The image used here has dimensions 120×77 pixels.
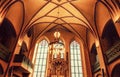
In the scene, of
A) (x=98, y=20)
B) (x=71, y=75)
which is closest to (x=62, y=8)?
(x=98, y=20)

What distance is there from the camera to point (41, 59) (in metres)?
14.2

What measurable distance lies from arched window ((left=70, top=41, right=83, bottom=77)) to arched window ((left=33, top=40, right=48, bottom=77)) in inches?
123

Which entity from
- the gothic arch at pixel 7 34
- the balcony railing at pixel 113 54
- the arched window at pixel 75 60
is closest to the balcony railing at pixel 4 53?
the gothic arch at pixel 7 34

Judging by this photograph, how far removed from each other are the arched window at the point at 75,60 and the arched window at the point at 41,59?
3.14 meters

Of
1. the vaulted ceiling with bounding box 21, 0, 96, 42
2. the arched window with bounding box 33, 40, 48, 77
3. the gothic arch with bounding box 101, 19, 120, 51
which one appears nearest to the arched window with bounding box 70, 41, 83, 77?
the vaulted ceiling with bounding box 21, 0, 96, 42

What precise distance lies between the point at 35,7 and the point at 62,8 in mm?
2576

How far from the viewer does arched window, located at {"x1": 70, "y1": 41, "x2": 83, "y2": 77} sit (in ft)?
43.7

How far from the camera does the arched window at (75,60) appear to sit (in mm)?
13333

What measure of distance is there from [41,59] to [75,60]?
395 cm

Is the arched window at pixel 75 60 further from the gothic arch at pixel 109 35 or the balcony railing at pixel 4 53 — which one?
the balcony railing at pixel 4 53

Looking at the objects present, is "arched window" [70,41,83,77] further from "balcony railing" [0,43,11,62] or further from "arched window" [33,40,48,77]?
"balcony railing" [0,43,11,62]

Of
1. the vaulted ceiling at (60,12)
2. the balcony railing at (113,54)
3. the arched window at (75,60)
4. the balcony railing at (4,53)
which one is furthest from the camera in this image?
the arched window at (75,60)

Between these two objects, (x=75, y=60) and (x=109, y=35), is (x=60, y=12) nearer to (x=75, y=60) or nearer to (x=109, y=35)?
(x=109, y=35)

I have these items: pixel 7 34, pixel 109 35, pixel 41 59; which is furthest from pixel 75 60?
pixel 7 34
